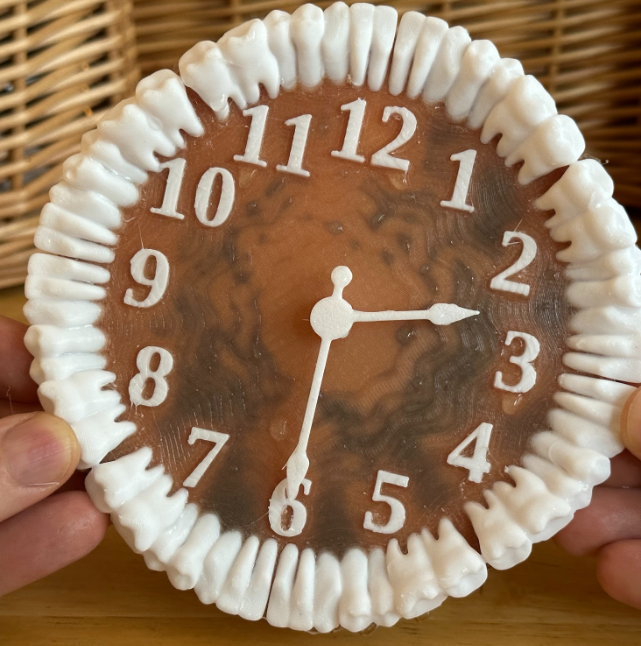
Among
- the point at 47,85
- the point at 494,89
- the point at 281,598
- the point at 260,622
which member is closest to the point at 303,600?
the point at 281,598

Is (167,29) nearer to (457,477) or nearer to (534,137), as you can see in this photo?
(534,137)

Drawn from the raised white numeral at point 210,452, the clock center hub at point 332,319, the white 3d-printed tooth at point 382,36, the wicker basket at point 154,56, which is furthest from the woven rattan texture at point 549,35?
the raised white numeral at point 210,452

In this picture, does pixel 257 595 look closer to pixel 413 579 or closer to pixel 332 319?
pixel 413 579

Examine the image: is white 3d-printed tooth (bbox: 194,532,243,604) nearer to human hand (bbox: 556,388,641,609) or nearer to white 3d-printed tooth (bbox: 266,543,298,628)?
white 3d-printed tooth (bbox: 266,543,298,628)

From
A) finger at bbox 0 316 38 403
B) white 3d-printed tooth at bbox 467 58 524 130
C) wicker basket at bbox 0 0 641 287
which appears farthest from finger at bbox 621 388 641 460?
finger at bbox 0 316 38 403

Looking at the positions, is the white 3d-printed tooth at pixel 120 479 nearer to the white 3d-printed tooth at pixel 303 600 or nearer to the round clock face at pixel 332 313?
the round clock face at pixel 332 313

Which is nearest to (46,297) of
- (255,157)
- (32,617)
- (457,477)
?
(255,157)
